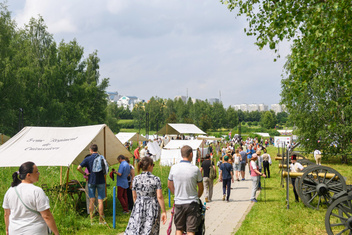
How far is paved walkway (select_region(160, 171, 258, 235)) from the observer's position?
25.6 ft

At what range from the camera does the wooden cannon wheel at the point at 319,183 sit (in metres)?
9.12

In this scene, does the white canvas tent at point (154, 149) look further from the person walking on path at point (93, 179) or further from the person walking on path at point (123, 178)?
the person walking on path at point (93, 179)

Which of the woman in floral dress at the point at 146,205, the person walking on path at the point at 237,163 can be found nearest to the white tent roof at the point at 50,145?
the woman in floral dress at the point at 146,205

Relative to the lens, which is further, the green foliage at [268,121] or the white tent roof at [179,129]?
the green foliage at [268,121]

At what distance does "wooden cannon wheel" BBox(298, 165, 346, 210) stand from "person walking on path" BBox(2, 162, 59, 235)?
7.69 metres

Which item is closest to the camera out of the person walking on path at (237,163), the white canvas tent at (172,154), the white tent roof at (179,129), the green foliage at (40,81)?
the person walking on path at (237,163)

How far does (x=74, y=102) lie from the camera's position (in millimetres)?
46062

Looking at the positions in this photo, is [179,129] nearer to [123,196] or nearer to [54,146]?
[123,196]

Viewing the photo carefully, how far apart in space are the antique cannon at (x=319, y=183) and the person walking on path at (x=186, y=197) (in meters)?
5.32

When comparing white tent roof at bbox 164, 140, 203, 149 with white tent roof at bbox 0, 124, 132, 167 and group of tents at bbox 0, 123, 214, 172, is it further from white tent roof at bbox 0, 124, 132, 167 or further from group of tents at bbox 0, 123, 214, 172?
white tent roof at bbox 0, 124, 132, 167

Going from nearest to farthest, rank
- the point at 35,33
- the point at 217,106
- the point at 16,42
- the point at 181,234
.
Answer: the point at 181,234 → the point at 16,42 → the point at 35,33 → the point at 217,106

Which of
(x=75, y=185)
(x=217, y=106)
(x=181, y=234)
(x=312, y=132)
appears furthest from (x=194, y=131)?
(x=217, y=106)

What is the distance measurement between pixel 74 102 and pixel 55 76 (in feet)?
16.9

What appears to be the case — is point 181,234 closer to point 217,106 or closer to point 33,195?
point 33,195
